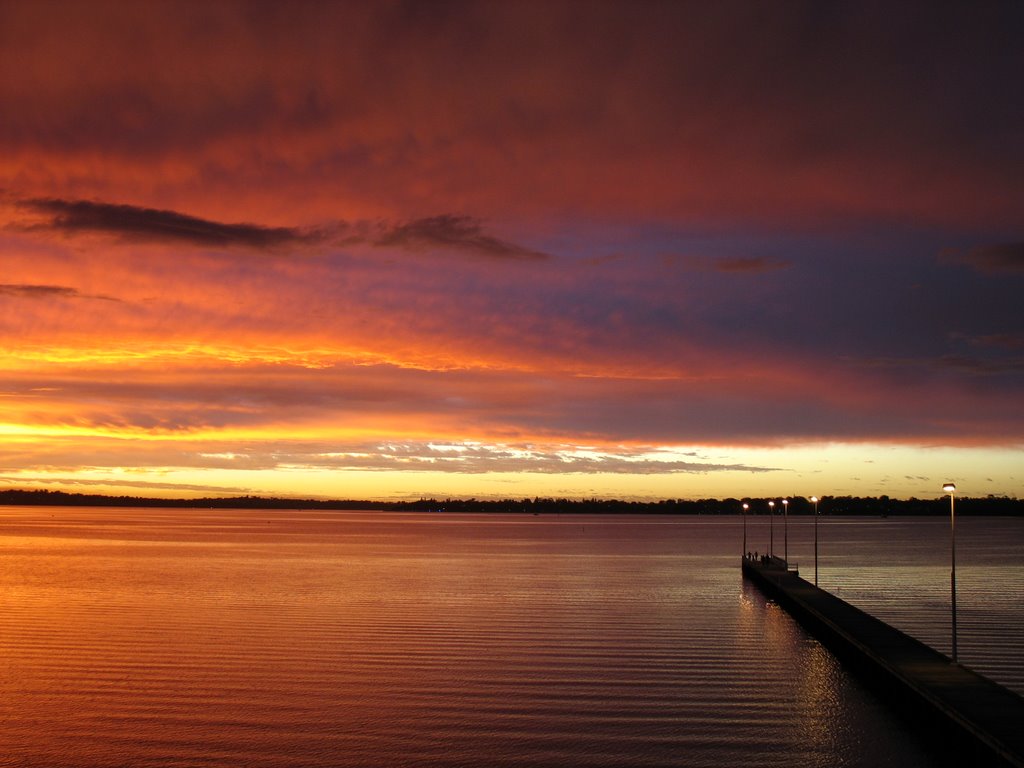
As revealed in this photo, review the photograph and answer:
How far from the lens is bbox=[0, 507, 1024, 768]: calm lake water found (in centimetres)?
2198

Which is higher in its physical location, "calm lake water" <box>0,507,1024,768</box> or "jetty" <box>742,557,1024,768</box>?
"jetty" <box>742,557,1024,768</box>

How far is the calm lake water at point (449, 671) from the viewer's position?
72.1 feet

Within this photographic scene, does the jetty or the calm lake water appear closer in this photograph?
the jetty

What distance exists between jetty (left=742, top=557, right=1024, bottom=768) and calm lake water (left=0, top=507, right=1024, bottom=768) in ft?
2.21

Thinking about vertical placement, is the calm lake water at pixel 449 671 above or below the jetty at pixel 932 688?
below

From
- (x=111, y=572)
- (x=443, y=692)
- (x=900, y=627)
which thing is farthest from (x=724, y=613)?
(x=111, y=572)

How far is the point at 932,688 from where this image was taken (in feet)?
80.9

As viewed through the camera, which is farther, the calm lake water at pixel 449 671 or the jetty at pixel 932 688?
the calm lake water at pixel 449 671

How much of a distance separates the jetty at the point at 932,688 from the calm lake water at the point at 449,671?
2.21 feet

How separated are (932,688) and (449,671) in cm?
1370

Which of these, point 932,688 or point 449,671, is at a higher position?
point 932,688

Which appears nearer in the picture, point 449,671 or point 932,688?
point 932,688

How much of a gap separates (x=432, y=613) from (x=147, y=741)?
25100 millimetres

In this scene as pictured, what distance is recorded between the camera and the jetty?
2017 centimetres
